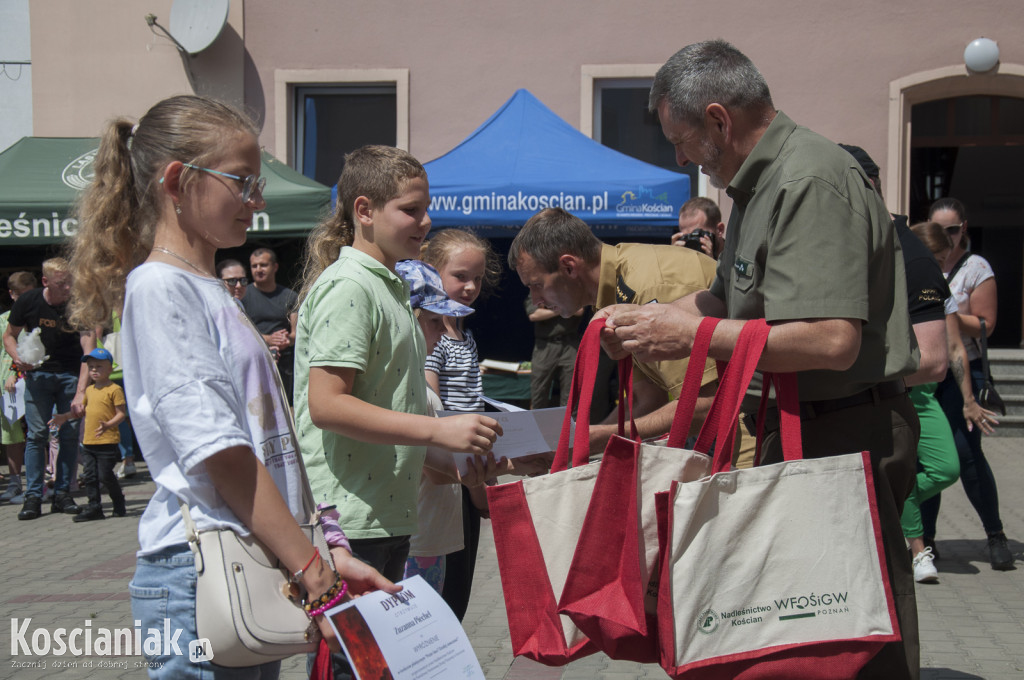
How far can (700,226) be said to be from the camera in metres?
6.41

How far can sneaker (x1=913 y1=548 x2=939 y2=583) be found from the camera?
517cm

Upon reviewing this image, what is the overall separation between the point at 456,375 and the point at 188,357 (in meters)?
2.26

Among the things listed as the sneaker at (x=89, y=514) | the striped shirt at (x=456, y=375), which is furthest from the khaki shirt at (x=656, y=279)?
the sneaker at (x=89, y=514)

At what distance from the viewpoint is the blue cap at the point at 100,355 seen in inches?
299

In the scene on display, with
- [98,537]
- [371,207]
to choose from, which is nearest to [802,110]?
[98,537]

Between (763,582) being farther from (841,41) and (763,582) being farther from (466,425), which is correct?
(841,41)

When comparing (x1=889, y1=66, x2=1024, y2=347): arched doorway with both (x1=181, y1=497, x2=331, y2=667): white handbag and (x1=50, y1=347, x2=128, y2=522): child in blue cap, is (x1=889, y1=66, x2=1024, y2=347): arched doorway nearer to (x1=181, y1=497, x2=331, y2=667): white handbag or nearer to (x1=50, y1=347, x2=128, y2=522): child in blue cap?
(x1=50, y1=347, x2=128, y2=522): child in blue cap

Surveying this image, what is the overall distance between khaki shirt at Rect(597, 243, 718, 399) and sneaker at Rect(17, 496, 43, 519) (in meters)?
6.11

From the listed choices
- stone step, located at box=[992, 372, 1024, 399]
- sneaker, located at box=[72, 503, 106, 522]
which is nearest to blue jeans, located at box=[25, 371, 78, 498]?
sneaker, located at box=[72, 503, 106, 522]

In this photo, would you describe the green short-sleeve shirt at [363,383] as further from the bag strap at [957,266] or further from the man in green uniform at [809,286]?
the bag strap at [957,266]

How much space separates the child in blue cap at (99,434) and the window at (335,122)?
444 centimetres

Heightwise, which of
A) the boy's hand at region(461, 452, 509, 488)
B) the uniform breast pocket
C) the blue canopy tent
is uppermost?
the blue canopy tent

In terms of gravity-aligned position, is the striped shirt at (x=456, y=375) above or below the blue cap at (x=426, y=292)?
below

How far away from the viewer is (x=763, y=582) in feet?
6.14
